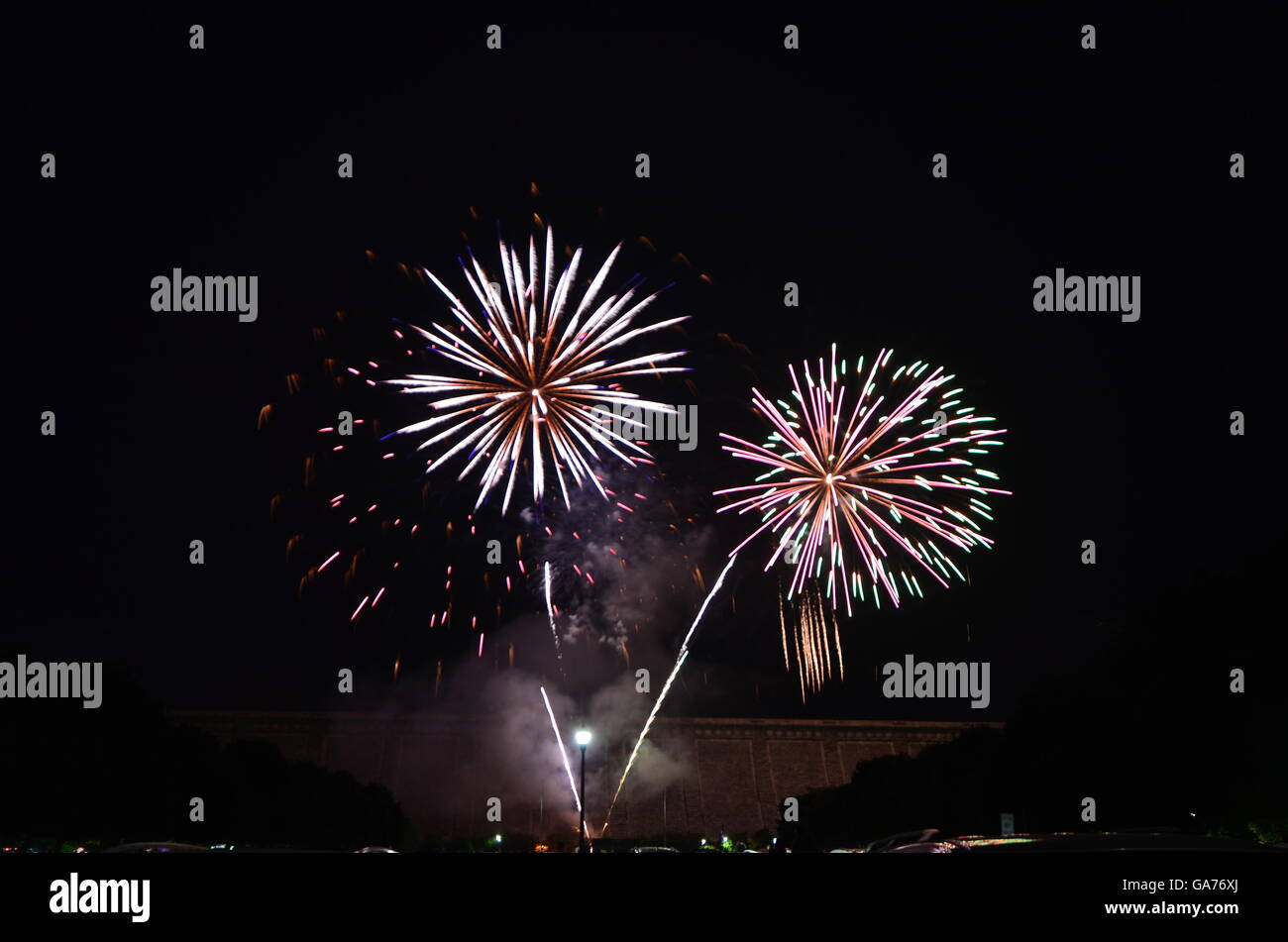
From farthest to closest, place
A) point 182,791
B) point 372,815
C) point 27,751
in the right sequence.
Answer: point 372,815, point 182,791, point 27,751

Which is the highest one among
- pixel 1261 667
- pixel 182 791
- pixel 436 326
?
pixel 436 326

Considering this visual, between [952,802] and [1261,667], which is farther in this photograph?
[952,802]

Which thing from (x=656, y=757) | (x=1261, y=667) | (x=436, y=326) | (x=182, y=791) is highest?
(x=436, y=326)
